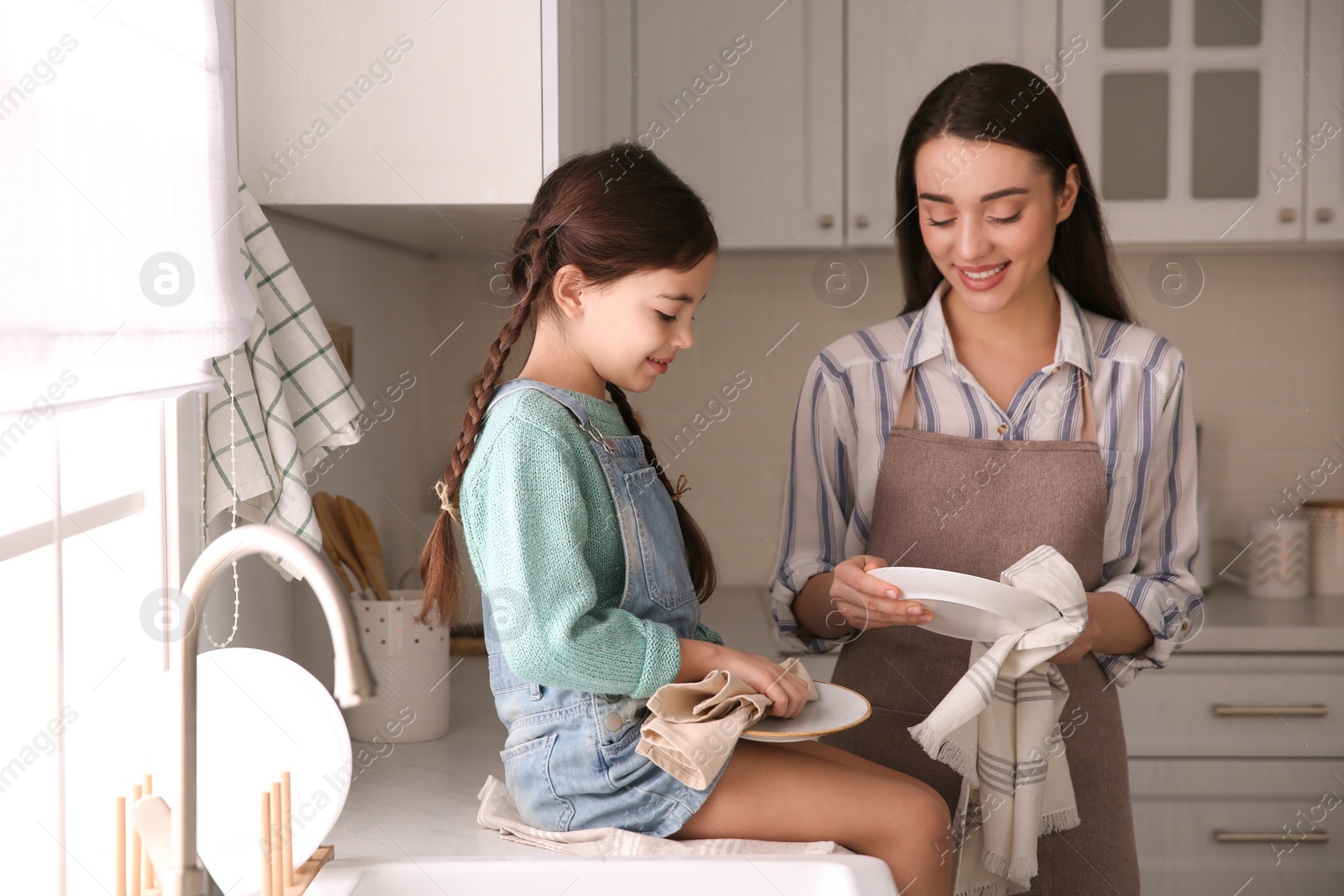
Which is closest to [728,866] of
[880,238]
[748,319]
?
[880,238]

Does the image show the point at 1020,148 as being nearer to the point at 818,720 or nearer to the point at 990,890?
the point at 818,720

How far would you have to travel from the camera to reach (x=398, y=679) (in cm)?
Result: 134

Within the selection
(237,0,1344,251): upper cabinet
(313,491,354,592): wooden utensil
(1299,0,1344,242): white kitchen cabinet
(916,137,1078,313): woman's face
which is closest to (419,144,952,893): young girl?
(916,137,1078,313): woman's face

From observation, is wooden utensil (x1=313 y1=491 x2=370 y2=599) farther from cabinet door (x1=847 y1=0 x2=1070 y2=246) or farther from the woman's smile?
cabinet door (x1=847 y1=0 x2=1070 y2=246)

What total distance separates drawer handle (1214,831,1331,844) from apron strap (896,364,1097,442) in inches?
48.1

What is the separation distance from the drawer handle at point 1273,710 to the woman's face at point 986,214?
3.99 feet

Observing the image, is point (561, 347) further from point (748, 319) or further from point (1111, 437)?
point (748, 319)

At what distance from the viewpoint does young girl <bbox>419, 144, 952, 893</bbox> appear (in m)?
0.83

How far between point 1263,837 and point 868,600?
150cm

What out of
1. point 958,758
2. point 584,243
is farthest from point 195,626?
point 958,758

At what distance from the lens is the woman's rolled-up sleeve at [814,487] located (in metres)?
1.27

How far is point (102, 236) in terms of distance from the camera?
691 millimetres

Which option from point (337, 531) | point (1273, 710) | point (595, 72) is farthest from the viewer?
point (1273, 710)

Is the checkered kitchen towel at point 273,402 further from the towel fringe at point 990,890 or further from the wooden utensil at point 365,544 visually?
the towel fringe at point 990,890
